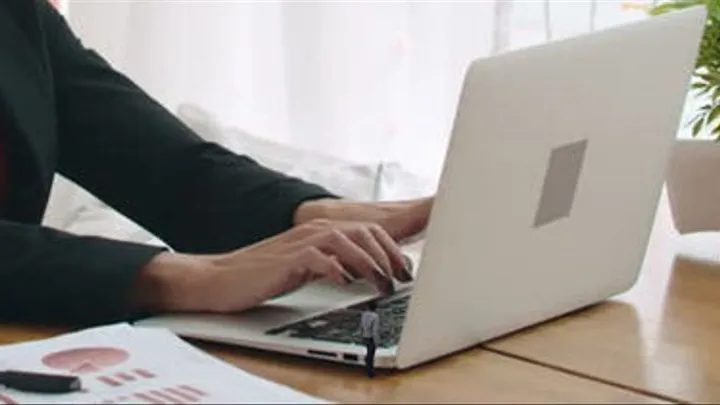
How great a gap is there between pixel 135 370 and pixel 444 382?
0.74 ft

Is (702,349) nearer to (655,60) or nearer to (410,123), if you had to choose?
(655,60)

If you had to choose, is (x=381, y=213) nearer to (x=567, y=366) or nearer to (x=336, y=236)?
(x=336, y=236)

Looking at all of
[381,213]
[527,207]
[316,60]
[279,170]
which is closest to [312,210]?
[381,213]

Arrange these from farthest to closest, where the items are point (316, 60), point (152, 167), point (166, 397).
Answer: point (316, 60), point (152, 167), point (166, 397)

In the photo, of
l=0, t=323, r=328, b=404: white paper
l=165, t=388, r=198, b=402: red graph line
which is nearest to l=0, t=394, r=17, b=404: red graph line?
l=0, t=323, r=328, b=404: white paper

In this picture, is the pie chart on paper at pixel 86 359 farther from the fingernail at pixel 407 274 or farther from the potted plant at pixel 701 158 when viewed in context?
the potted plant at pixel 701 158

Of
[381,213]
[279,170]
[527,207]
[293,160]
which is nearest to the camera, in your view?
[527,207]

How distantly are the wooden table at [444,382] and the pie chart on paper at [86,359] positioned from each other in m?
0.09

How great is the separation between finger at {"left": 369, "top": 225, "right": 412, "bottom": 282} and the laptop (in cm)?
1

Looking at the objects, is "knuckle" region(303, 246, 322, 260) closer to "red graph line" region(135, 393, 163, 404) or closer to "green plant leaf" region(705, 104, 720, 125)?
"red graph line" region(135, 393, 163, 404)

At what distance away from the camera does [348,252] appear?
1.13 metres

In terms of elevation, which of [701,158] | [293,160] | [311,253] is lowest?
[293,160]

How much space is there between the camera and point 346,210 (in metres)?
1.37

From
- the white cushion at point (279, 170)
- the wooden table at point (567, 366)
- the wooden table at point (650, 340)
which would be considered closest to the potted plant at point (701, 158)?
the wooden table at point (650, 340)
